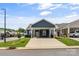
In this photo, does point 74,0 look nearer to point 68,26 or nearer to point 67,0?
point 67,0

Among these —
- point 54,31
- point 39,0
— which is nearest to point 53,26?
point 54,31

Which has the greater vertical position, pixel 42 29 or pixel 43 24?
pixel 43 24

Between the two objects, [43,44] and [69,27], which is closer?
[43,44]

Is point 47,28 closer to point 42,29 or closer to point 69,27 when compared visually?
point 42,29

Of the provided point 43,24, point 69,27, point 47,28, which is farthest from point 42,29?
point 69,27

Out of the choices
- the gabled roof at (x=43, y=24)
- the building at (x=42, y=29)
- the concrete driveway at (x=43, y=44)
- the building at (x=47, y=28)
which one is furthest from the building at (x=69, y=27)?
the concrete driveway at (x=43, y=44)

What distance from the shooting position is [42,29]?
38312 mm

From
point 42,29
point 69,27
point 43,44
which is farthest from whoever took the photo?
point 42,29

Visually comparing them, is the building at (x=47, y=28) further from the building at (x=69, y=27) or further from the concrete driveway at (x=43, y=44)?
the concrete driveway at (x=43, y=44)

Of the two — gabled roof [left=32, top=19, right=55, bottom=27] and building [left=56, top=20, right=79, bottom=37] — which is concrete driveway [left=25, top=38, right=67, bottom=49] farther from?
gabled roof [left=32, top=19, right=55, bottom=27]

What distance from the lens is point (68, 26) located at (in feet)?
121

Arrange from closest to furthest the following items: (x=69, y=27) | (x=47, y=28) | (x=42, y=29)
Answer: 1. (x=69, y=27)
2. (x=42, y=29)
3. (x=47, y=28)

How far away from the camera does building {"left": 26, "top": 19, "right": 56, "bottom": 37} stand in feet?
125

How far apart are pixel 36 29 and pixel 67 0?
27.6 m
